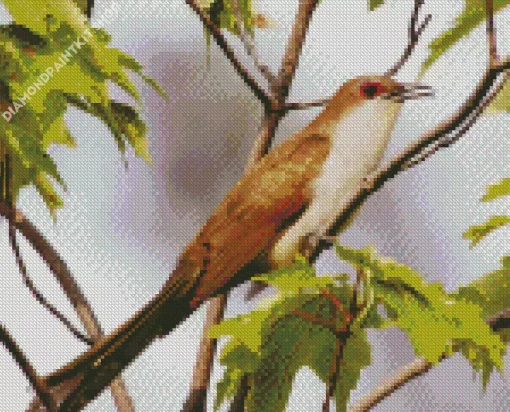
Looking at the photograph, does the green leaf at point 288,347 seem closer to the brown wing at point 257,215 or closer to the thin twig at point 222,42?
the brown wing at point 257,215

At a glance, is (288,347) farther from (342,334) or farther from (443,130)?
(443,130)

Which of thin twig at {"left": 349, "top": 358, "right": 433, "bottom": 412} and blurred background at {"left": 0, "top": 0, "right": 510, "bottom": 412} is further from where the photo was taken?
blurred background at {"left": 0, "top": 0, "right": 510, "bottom": 412}

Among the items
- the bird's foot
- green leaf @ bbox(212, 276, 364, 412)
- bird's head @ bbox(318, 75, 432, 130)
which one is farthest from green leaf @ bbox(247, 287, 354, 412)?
bird's head @ bbox(318, 75, 432, 130)

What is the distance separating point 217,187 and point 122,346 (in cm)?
23

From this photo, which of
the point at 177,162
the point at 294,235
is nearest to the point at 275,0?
the point at 177,162

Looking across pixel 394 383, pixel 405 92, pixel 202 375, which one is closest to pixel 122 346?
pixel 202 375

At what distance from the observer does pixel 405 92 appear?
630mm

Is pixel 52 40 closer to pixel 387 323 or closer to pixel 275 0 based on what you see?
pixel 387 323

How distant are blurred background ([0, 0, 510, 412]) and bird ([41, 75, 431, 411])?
75 millimetres

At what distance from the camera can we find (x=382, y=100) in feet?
2.05

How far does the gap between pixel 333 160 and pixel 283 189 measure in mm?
49

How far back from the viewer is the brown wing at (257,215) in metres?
0.57

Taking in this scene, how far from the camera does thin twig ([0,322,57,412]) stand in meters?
0.41

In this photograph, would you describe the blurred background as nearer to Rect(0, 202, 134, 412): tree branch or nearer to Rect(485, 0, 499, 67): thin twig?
Rect(0, 202, 134, 412): tree branch
